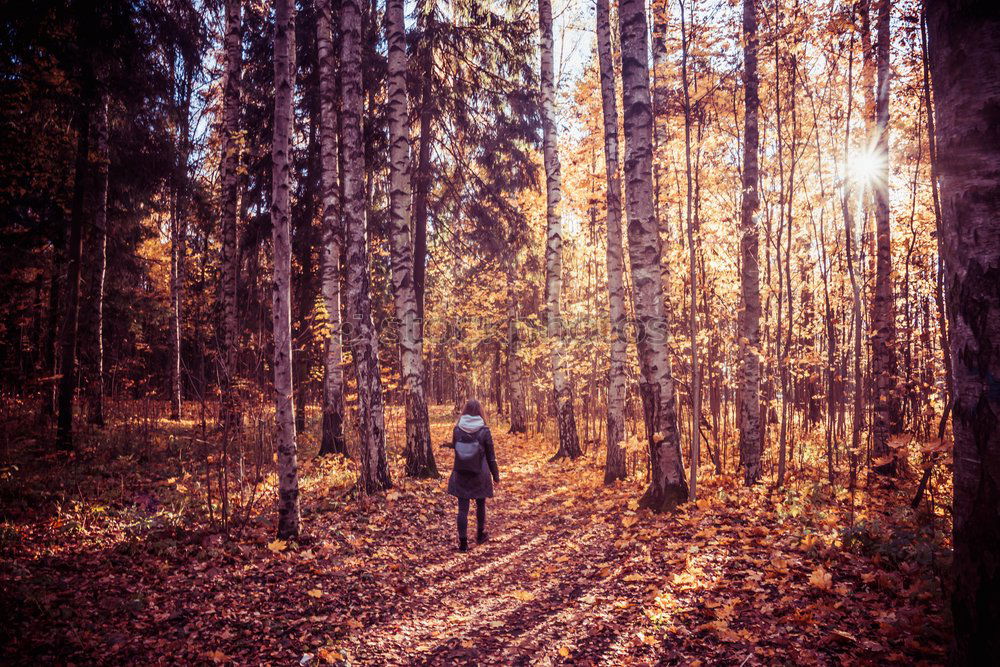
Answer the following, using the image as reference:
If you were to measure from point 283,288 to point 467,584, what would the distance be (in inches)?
170

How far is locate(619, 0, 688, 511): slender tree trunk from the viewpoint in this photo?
6.82m

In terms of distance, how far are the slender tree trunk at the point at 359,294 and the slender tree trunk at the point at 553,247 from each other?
16.3 ft

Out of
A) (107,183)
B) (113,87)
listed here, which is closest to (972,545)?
(113,87)

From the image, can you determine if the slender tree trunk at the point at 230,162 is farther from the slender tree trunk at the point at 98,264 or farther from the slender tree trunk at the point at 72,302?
the slender tree trunk at the point at 72,302

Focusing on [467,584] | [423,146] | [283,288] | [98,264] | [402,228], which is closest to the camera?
[467,584]

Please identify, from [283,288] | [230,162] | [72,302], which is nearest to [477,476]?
[283,288]

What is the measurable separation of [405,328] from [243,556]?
4745mm

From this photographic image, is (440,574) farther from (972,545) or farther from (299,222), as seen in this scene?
(299,222)

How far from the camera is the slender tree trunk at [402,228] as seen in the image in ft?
29.2

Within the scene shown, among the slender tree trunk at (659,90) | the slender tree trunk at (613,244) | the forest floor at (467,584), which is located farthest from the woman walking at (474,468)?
the slender tree trunk at (659,90)

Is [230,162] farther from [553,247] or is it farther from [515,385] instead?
[515,385]

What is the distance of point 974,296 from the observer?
7.30 feet

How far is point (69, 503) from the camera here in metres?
6.60

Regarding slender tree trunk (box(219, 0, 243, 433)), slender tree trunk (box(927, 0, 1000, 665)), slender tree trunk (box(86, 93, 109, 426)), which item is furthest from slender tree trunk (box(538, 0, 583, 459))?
slender tree trunk (box(86, 93, 109, 426))
